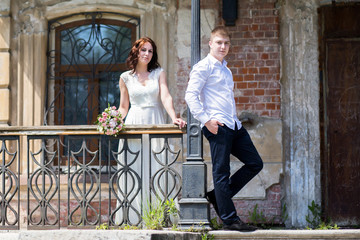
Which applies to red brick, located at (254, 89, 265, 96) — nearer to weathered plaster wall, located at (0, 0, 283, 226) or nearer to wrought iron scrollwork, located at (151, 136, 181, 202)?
weathered plaster wall, located at (0, 0, 283, 226)

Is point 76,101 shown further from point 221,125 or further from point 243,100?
point 221,125

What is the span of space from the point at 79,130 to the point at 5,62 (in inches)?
90.2

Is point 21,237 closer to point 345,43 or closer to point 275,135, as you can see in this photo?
point 275,135

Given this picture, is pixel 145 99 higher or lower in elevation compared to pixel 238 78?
lower

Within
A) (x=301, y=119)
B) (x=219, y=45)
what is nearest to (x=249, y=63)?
(x=301, y=119)

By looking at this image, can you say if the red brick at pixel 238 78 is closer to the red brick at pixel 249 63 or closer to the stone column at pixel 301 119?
the red brick at pixel 249 63

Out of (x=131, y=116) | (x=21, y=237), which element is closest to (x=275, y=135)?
(x=131, y=116)

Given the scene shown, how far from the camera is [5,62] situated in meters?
7.82

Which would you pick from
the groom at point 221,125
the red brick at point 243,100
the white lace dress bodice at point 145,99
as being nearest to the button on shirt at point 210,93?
the groom at point 221,125

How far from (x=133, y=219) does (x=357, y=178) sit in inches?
114

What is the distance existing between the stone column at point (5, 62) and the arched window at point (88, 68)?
48 centimetres

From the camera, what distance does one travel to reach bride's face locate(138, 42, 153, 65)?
6.09 meters

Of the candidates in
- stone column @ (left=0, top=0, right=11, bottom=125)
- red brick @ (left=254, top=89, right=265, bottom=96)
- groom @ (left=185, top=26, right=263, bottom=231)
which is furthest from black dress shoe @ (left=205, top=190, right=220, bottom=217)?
stone column @ (left=0, top=0, right=11, bottom=125)

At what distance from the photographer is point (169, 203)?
19.1 ft
